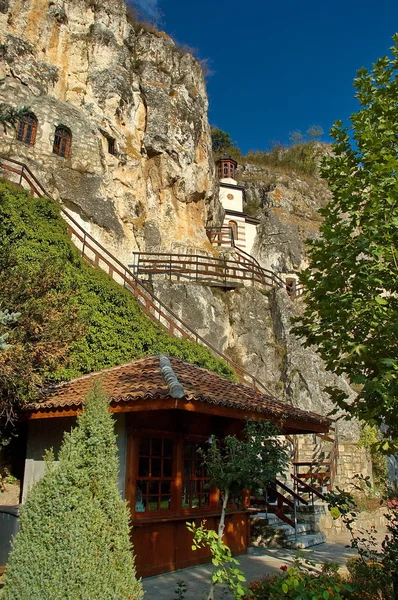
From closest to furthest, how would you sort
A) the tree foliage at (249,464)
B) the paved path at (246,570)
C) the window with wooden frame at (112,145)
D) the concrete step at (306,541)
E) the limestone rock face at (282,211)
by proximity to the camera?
1. the tree foliage at (249,464)
2. the paved path at (246,570)
3. the concrete step at (306,541)
4. the window with wooden frame at (112,145)
5. the limestone rock face at (282,211)

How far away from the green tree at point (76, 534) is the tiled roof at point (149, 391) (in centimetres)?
196

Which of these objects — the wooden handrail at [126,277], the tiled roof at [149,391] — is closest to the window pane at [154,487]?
the tiled roof at [149,391]

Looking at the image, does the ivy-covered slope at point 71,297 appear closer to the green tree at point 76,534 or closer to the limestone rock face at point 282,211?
the green tree at point 76,534

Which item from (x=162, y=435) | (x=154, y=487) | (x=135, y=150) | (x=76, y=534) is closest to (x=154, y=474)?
(x=154, y=487)

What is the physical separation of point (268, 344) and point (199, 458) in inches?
515

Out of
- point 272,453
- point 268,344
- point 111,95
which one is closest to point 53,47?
point 111,95

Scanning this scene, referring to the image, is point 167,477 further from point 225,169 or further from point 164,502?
point 225,169

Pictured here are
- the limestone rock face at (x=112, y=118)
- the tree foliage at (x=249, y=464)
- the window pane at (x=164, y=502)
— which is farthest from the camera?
the limestone rock face at (x=112, y=118)

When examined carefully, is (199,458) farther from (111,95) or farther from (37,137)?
(111,95)

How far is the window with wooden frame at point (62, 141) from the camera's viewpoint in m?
21.1

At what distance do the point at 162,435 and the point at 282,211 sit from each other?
35.8m

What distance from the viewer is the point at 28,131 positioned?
20547 millimetres

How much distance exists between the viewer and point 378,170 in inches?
238

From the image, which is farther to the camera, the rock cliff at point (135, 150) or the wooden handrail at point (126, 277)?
the rock cliff at point (135, 150)
